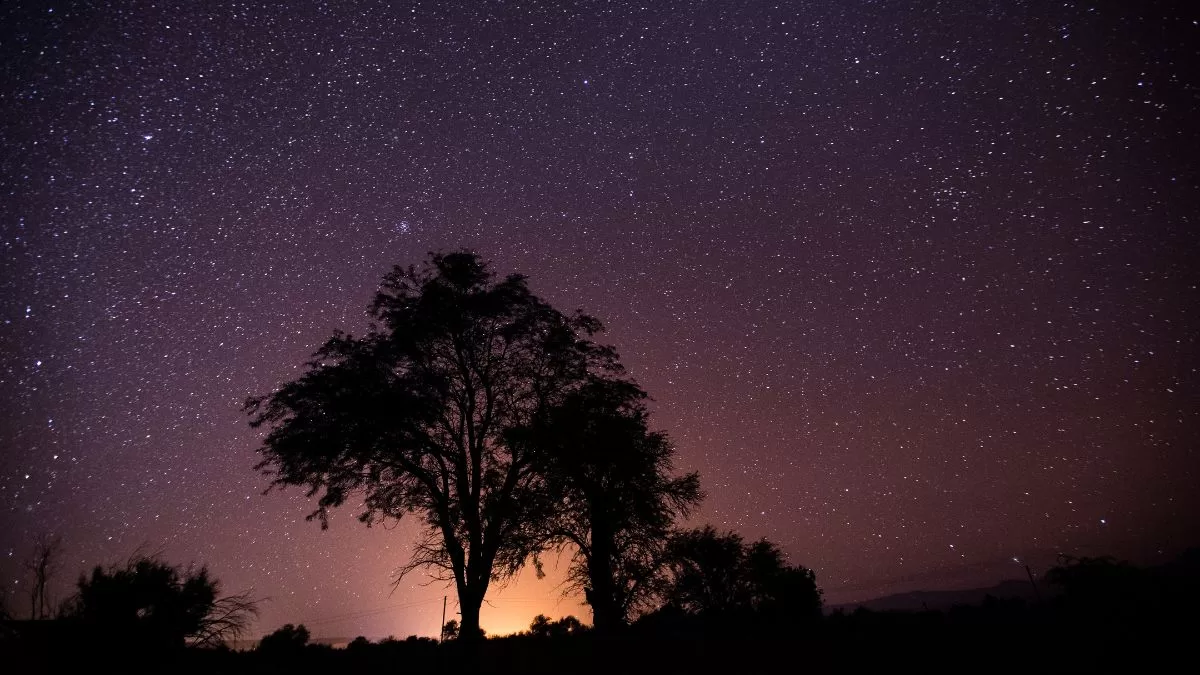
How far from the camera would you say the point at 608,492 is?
69.5 ft

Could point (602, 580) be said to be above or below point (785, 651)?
above

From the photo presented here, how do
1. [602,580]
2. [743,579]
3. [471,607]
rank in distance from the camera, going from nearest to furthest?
1. [471,607]
2. [602,580]
3. [743,579]

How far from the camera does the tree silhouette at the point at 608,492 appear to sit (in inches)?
789

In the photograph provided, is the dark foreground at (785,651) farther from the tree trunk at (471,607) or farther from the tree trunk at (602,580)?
the tree trunk at (602,580)

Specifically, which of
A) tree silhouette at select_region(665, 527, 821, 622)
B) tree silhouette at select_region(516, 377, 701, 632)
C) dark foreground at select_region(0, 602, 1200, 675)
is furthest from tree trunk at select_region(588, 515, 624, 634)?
tree silhouette at select_region(665, 527, 821, 622)

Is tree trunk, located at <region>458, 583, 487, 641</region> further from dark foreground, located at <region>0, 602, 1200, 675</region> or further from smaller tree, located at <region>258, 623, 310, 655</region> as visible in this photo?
smaller tree, located at <region>258, 623, 310, 655</region>

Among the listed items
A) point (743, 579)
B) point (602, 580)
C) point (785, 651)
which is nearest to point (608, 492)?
point (602, 580)

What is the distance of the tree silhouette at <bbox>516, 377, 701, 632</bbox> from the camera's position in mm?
20047

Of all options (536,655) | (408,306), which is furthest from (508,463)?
(536,655)

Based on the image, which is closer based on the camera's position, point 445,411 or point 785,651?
point 785,651

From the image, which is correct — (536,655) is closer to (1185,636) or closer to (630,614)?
(630,614)

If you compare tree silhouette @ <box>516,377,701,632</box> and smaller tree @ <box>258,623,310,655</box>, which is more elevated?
tree silhouette @ <box>516,377,701,632</box>

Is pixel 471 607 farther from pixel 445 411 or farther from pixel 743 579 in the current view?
pixel 743 579

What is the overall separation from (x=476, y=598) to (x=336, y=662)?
5098 millimetres
